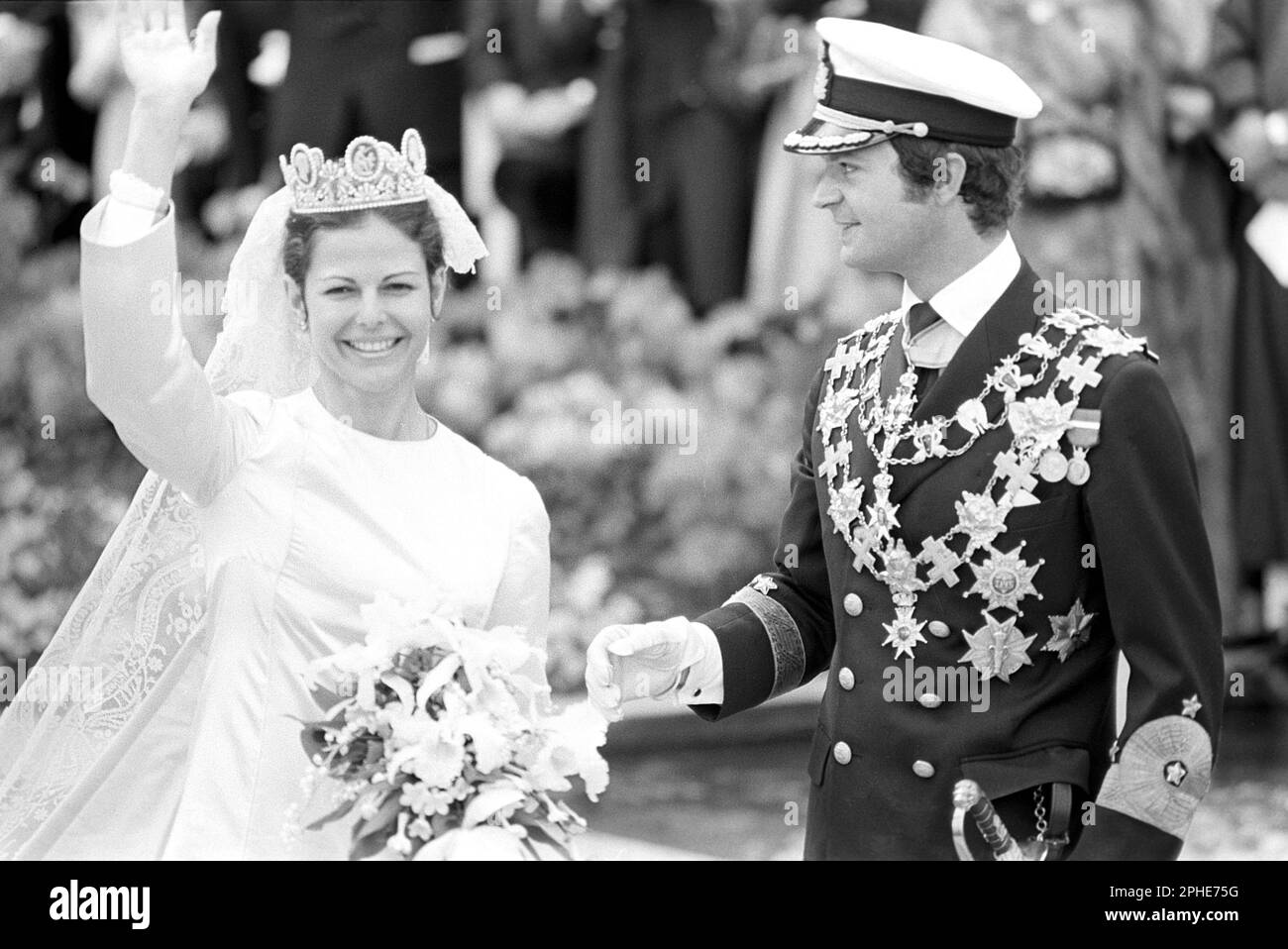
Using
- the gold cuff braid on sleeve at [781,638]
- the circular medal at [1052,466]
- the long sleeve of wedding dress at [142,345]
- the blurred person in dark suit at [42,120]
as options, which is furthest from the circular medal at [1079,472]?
the blurred person in dark suit at [42,120]

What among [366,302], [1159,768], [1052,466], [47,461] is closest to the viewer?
[1159,768]

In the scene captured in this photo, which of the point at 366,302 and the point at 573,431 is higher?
the point at 366,302

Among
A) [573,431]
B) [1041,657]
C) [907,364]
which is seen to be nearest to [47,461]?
[573,431]

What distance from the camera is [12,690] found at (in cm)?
344

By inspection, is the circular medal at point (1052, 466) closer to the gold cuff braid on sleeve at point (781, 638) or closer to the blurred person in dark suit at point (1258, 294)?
the gold cuff braid on sleeve at point (781, 638)

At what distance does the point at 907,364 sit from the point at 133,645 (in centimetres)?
106

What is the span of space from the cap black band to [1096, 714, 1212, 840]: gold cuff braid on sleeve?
2.34 feet

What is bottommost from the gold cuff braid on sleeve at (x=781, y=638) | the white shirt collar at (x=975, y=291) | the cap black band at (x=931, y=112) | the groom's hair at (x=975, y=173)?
the gold cuff braid on sleeve at (x=781, y=638)

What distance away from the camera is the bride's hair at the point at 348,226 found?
7.66ft

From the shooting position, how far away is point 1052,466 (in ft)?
6.84

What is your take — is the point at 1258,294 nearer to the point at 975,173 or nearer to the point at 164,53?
the point at 975,173

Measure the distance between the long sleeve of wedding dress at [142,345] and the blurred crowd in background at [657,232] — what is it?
1.69 meters

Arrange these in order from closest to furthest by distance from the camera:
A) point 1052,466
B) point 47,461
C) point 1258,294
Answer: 1. point 1052,466
2. point 47,461
3. point 1258,294

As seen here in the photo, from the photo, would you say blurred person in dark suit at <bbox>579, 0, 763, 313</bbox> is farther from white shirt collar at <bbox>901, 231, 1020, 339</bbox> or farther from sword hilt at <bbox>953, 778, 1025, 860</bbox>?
sword hilt at <bbox>953, 778, 1025, 860</bbox>
